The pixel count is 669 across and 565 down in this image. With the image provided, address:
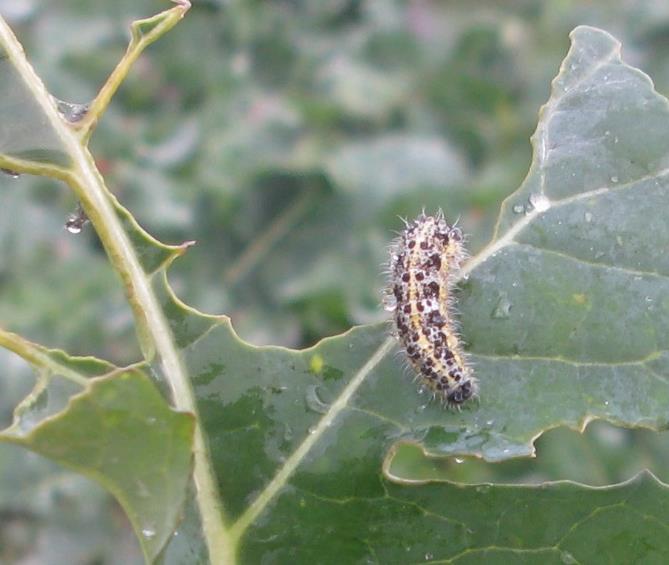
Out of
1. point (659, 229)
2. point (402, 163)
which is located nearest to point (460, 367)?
point (659, 229)

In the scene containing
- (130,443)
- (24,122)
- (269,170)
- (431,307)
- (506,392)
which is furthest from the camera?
(269,170)

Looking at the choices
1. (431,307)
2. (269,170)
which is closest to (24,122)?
(431,307)

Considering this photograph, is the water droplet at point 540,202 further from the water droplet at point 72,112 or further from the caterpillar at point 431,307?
the water droplet at point 72,112

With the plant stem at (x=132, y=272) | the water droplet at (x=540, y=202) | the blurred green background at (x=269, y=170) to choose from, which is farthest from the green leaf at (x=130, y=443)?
the blurred green background at (x=269, y=170)

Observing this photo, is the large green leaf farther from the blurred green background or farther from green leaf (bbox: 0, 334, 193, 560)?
the blurred green background

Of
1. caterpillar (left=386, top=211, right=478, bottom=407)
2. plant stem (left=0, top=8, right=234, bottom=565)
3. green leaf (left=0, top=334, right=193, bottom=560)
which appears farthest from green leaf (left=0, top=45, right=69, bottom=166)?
caterpillar (left=386, top=211, right=478, bottom=407)

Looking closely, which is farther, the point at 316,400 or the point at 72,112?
the point at 72,112

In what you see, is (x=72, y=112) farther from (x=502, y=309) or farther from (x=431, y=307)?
(x=502, y=309)
